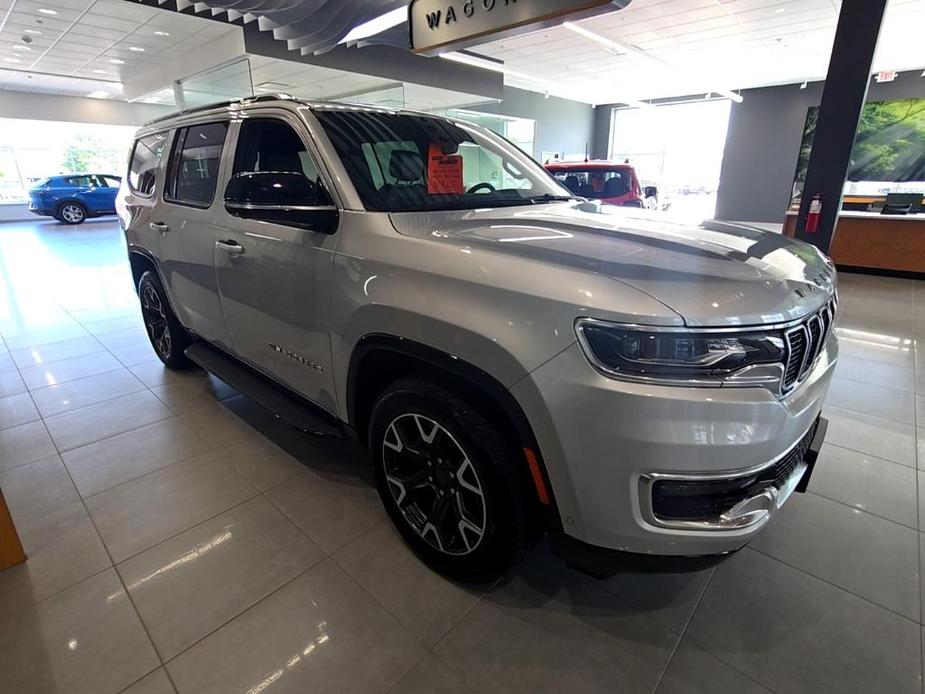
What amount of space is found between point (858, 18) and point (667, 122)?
601 inches

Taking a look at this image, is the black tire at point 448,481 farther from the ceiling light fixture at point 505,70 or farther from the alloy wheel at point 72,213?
the alloy wheel at point 72,213

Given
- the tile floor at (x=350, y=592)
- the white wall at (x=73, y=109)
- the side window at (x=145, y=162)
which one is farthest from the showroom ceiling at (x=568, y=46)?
the tile floor at (x=350, y=592)

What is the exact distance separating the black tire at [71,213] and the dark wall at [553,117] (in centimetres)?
1246

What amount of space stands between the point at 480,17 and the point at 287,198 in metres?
3.53

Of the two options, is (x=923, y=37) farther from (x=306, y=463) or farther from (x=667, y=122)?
(x=306, y=463)

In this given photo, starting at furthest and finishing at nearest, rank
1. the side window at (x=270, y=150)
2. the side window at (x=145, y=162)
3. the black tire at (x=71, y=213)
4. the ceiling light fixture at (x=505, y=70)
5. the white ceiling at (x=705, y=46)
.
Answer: the black tire at (x=71, y=213) < the ceiling light fixture at (x=505, y=70) < the white ceiling at (x=705, y=46) < the side window at (x=145, y=162) < the side window at (x=270, y=150)

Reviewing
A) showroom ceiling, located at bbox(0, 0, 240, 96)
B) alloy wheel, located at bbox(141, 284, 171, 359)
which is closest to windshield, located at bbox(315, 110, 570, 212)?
alloy wheel, located at bbox(141, 284, 171, 359)

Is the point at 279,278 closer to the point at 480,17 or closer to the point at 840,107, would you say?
the point at 480,17

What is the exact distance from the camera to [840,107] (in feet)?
14.9

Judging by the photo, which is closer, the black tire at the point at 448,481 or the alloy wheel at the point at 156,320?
the black tire at the point at 448,481

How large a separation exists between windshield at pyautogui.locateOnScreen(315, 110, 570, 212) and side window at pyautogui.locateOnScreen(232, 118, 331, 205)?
9.2 inches

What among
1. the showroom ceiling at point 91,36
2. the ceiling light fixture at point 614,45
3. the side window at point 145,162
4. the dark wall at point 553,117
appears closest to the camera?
the side window at point 145,162

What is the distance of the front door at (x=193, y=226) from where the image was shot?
8.04 ft

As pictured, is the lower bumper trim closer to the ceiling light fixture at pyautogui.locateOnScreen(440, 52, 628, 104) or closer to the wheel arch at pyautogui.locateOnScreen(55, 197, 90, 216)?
the ceiling light fixture at pyautogui.locateOnScreen(440, 52, 628, 104)
